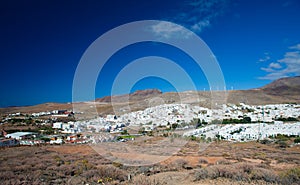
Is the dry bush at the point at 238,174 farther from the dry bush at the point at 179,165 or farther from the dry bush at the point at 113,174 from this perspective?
the dry bush at the point at 113,174

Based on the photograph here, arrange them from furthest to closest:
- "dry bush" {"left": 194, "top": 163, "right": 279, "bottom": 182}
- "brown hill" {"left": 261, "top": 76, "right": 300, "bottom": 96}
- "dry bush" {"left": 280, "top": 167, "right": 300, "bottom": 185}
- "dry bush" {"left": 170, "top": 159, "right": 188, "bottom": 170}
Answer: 1. "brown hill" {"left": 261, "top": 76, "right": 300, "bottom": 96}
2. "dry bush" {"left": 170, "top": 159, "right": 188, "bottom": 170}
3. "dry bush" {"left": 194, "top": 163, "right": 279, "bottom": 182}
4. "dry bush" {"left": 280, "top": 167, "right": 300, "bottom": 185}

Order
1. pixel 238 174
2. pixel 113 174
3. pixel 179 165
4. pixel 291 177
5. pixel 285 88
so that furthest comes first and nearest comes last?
pixel 285 88
pixel 179 165
pixel 113 174
pixel 238 174
pixel 291 177

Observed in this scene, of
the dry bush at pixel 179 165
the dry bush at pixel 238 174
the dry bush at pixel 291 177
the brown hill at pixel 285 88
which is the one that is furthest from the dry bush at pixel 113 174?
the brown hill at pixel 285 88

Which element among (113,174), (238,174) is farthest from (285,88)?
(113,174)

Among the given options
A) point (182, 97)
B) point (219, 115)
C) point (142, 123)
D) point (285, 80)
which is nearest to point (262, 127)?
point (219, 115)

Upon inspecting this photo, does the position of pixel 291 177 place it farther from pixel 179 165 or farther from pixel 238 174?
pixel 179 165

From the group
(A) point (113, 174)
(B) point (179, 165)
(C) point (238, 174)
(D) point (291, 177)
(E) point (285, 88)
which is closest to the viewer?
(D) point (291, 177)

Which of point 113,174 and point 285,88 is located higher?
point 285,88

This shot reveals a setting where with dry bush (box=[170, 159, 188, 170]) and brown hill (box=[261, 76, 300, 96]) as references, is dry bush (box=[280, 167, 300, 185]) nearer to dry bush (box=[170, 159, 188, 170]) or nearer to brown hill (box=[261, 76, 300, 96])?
dry bush (box=[170, 159, 188, 170])

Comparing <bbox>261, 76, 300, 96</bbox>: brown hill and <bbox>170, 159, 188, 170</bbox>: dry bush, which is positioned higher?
<bbox>261, 76, 300, 96</bbox>: brown hill

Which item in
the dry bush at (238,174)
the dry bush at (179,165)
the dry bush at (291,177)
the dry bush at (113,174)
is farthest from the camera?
the dry bush at (179,165)

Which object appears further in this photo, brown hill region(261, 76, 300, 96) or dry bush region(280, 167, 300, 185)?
brown hill region(261, 76, 300, 96)

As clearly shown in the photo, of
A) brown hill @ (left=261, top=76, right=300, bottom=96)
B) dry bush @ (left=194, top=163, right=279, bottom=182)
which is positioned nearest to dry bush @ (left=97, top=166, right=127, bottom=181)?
dry bush @ (left=194, top=163, right=279, bottom=182)
